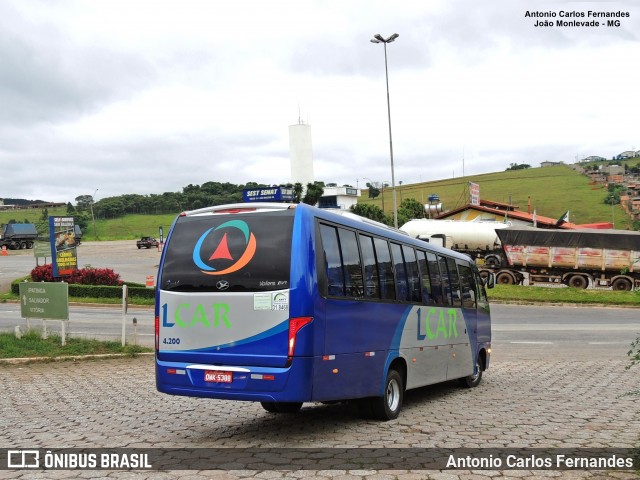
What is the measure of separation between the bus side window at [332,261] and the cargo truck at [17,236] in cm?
7666

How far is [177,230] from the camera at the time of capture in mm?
8539

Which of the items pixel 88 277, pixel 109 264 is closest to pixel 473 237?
pixel 88 277

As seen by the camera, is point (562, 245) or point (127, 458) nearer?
point (127, 458)

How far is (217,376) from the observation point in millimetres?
7805

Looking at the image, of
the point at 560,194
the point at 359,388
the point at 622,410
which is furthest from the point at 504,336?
the point at 560,194

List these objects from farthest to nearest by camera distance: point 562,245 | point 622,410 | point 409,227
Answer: point 409,227, point 562,245, point 622,410

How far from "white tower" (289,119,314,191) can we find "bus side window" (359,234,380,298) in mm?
102452

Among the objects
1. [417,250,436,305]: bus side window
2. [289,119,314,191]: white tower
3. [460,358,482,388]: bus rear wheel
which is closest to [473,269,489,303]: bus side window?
[460,358,482,388]: bus rear wheel

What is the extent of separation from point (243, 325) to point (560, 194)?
135640 millimetres

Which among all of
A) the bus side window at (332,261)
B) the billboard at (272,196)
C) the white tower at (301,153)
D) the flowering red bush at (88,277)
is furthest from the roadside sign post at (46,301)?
the white tower at (301,153)

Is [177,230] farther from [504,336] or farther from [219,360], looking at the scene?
[504,336]

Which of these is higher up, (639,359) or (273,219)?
(273,219)

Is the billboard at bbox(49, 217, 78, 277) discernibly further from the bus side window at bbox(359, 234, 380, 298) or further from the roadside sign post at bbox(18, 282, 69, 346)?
the bus side window at bbox(359, 234, 380, 298)

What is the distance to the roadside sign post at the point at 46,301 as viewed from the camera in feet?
55.3
